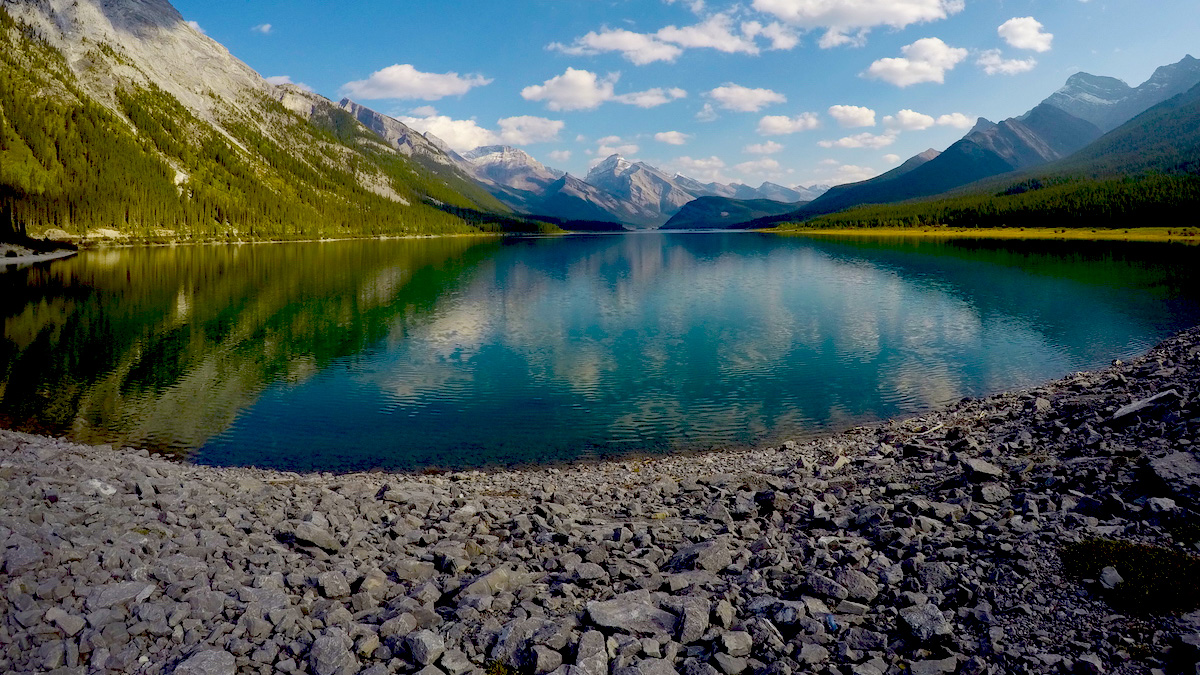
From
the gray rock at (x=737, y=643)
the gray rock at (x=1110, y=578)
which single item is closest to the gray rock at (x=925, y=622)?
the gray rock at (x=737, y=643)

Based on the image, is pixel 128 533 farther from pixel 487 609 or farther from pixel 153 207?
pixel 153 207

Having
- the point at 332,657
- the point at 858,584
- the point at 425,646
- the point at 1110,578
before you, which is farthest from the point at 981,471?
the point at 332,657

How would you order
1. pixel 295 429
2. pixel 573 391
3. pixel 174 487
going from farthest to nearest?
1. pixel 573 391
2. pixel 295 429
3. pixel 174 487

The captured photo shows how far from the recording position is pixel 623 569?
444 inches

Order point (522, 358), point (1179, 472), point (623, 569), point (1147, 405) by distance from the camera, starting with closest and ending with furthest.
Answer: point (623, 569)
point (1179, 472)
point (1147, 405)
point (522, 358)

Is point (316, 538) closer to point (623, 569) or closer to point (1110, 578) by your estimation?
point (623, 569)

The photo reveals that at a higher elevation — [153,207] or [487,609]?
[153,207]

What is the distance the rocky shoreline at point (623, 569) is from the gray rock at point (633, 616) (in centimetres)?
4

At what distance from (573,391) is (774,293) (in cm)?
4322

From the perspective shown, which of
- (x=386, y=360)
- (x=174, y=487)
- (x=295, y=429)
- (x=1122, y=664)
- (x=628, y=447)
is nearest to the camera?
(x=1122, y=664)

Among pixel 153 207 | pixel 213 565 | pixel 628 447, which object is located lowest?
pixel 628 447

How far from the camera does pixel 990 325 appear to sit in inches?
1870

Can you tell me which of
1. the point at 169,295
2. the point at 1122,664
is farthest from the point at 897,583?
the point at 169,295

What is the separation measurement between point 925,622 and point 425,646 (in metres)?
7.09
